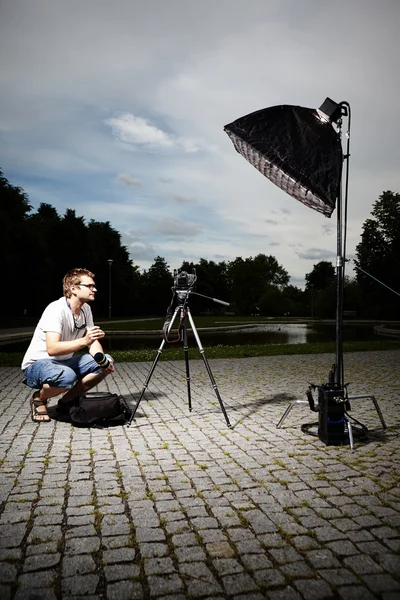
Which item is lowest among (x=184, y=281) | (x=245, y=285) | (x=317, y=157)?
(x=184, y=281)

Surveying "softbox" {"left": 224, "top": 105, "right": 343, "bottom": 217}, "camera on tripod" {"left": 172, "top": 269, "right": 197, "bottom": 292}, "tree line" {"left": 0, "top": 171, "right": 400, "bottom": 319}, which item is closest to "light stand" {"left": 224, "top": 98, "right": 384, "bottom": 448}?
"softbox" {"left": 224, "top": 105, "right": 343, "bottom": 217}

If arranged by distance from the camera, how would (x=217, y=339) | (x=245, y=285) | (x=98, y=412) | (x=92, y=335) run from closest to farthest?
(x=92, y=335) → (x=98, y=412) → (x=217, y=339) → (x=245, y=285)

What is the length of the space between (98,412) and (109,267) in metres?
52.2

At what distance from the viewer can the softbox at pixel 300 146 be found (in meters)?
4.63

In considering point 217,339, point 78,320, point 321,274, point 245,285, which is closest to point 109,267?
point 217,339

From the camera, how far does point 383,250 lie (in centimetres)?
5062

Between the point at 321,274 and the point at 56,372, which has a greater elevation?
the point at 321,274

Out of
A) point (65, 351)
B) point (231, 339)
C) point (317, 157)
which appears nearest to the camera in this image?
point (317, 157)

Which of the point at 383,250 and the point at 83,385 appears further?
the point at 383,250

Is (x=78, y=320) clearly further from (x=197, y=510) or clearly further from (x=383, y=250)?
(x=383, y=250)

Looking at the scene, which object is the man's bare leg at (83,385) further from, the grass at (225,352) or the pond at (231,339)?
the pond at (231,339)

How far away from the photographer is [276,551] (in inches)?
103

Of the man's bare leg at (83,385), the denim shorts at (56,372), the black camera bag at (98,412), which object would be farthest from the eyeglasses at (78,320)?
the black camera bag at (98,412)

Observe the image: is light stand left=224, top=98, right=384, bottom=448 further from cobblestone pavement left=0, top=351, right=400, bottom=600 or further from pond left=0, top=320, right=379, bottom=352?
pond left=0, top=320, right=379, bottom=352
